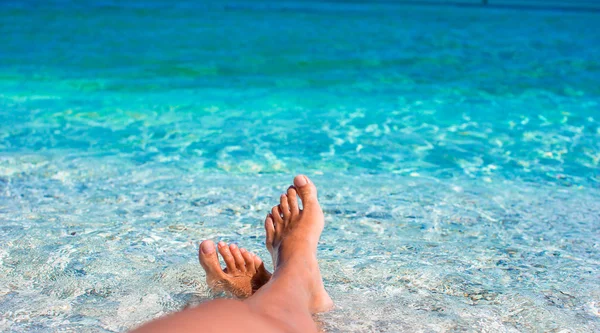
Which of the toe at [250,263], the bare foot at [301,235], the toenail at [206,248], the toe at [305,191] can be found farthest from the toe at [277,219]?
the toenail at [206,248]

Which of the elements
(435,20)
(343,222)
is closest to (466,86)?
(343,222)

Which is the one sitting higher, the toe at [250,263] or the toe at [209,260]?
the toe at [209,260]

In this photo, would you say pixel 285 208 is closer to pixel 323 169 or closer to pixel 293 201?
pixel 293 201

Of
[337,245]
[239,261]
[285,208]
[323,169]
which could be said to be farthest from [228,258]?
[323,169]

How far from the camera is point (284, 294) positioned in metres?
1.71

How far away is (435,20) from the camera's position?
11.1 metres

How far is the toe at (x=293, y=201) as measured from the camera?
2.34 metres

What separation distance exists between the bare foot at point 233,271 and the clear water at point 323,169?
8 cm

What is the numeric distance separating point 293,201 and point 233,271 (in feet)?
1.33

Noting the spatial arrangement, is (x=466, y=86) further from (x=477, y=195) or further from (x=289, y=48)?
(x=477, y=195)

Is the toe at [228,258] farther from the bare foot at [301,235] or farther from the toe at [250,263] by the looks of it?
the bare foot at [301,235]

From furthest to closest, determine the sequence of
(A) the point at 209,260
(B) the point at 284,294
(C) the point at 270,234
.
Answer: (C) the point at 270,234 < (A) the point at 209,260 < (B) the point at 284,294

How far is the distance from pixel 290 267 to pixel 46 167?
7.41 feet

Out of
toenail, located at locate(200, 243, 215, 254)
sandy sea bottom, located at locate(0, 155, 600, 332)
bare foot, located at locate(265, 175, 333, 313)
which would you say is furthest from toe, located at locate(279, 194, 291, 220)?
toenail, located at locate(200, 243, 215, 254)
